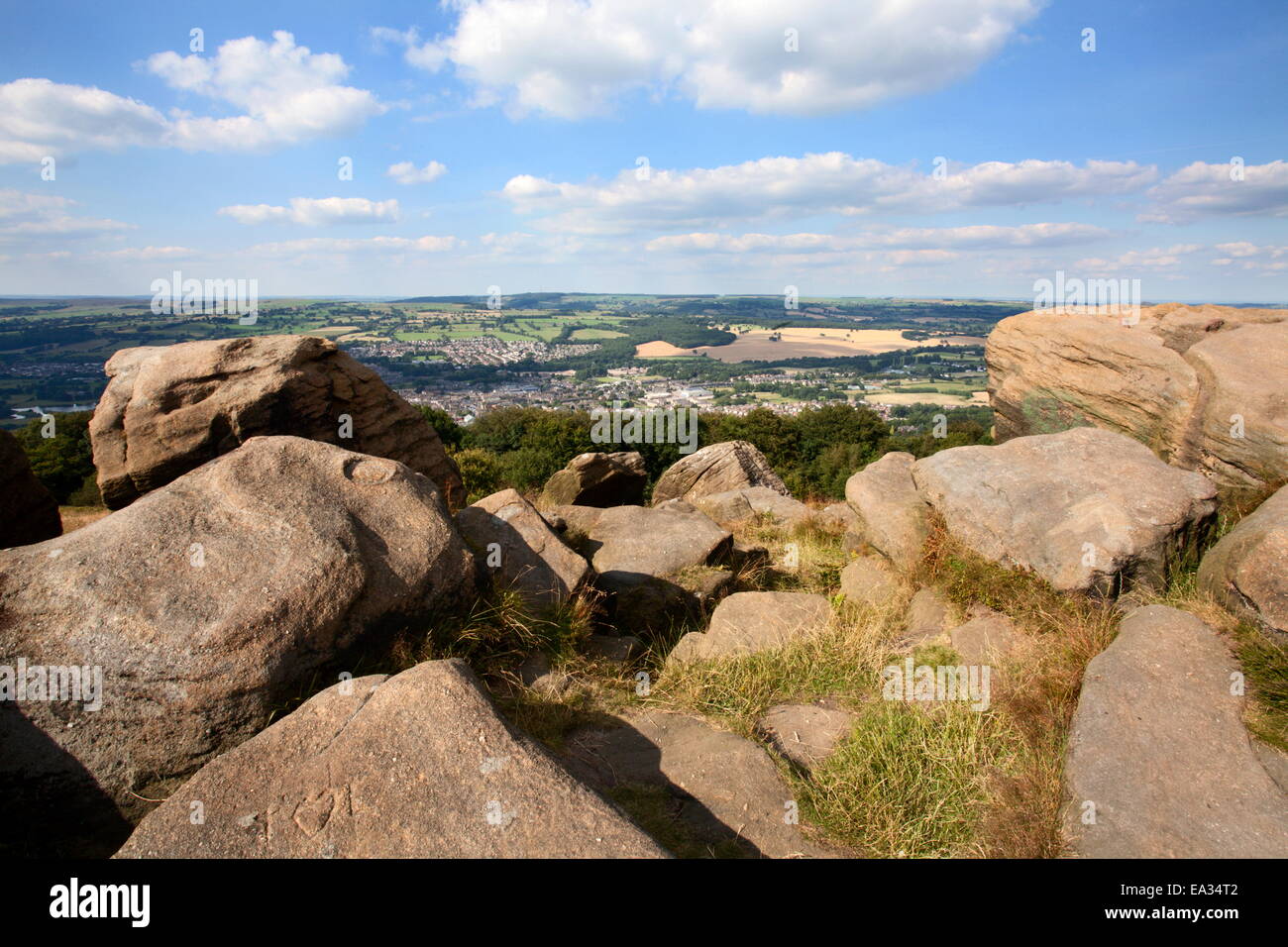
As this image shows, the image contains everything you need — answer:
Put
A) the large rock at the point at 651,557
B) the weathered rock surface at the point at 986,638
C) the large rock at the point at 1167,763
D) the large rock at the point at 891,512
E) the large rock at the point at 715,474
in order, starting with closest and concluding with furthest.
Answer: the large rock at the point at 1167,763 < the weathered rock surface at the point at 986,638 < the large rock at the point at 651,557 < the large rock at the point at 891,512 < the large rock at the point at 715,474

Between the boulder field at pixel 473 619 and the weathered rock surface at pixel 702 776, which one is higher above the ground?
→ the boulder field at pixel 473 619

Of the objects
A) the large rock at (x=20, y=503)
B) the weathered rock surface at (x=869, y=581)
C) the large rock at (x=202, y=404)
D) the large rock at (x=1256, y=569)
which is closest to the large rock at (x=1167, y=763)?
the large rock at (x=1256, y=569)

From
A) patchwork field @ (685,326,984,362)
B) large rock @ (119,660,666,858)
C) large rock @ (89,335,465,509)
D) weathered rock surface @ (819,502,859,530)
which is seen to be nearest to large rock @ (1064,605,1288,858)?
large rock @ (119,660,666,858)

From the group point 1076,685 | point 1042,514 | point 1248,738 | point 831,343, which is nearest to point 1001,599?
point 1042,514

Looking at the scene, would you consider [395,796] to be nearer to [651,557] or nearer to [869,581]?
[651,557]

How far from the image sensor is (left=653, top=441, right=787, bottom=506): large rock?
64.5ft

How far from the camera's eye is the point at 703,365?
8631cm

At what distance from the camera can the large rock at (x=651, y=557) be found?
874cm

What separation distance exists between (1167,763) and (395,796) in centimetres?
506

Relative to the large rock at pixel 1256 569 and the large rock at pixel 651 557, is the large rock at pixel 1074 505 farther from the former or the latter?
the large rock at pixel 651 557

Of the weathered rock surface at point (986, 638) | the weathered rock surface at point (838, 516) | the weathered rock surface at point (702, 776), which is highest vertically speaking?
the weathered rock surface at point (838, 516)

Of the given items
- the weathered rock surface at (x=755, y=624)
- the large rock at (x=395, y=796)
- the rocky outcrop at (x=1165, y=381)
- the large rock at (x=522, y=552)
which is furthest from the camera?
the rocky outcrop at (x=1165, y=381)

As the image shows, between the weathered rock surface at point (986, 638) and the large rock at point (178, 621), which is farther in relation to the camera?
the weathered rock surface at point (986, 638)

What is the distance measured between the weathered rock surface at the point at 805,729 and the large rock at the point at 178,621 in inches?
125
